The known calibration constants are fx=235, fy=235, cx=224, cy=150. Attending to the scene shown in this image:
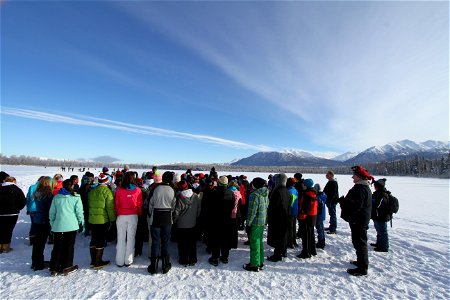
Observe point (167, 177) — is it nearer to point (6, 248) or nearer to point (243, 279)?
point (243, 279)

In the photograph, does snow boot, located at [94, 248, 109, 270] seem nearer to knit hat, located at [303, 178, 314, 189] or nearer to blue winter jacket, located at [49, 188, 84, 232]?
blue winter jacket, located at [49, 188, 84, 232]

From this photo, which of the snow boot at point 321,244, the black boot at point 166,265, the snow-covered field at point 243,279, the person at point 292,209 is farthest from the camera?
the snow boot at point 321,244

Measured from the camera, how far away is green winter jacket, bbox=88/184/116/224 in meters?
5.28

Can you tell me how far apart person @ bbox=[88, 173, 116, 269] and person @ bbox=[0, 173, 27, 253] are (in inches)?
101

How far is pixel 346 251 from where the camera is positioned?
6.68 meters

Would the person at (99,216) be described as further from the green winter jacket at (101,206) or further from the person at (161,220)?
the person at (161,220)

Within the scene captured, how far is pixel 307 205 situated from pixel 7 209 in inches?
307

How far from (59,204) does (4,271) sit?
1.85 metres

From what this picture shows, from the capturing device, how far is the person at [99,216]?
208 inches

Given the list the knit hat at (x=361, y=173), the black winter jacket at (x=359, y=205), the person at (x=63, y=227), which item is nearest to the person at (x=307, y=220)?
the black winter jacket at (x=359, y=205)

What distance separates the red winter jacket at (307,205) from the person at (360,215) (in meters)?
0.85

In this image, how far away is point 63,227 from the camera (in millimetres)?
5016

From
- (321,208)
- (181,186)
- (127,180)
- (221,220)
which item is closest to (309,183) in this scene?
(321,208)

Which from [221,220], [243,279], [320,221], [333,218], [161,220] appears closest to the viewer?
[243,279]
